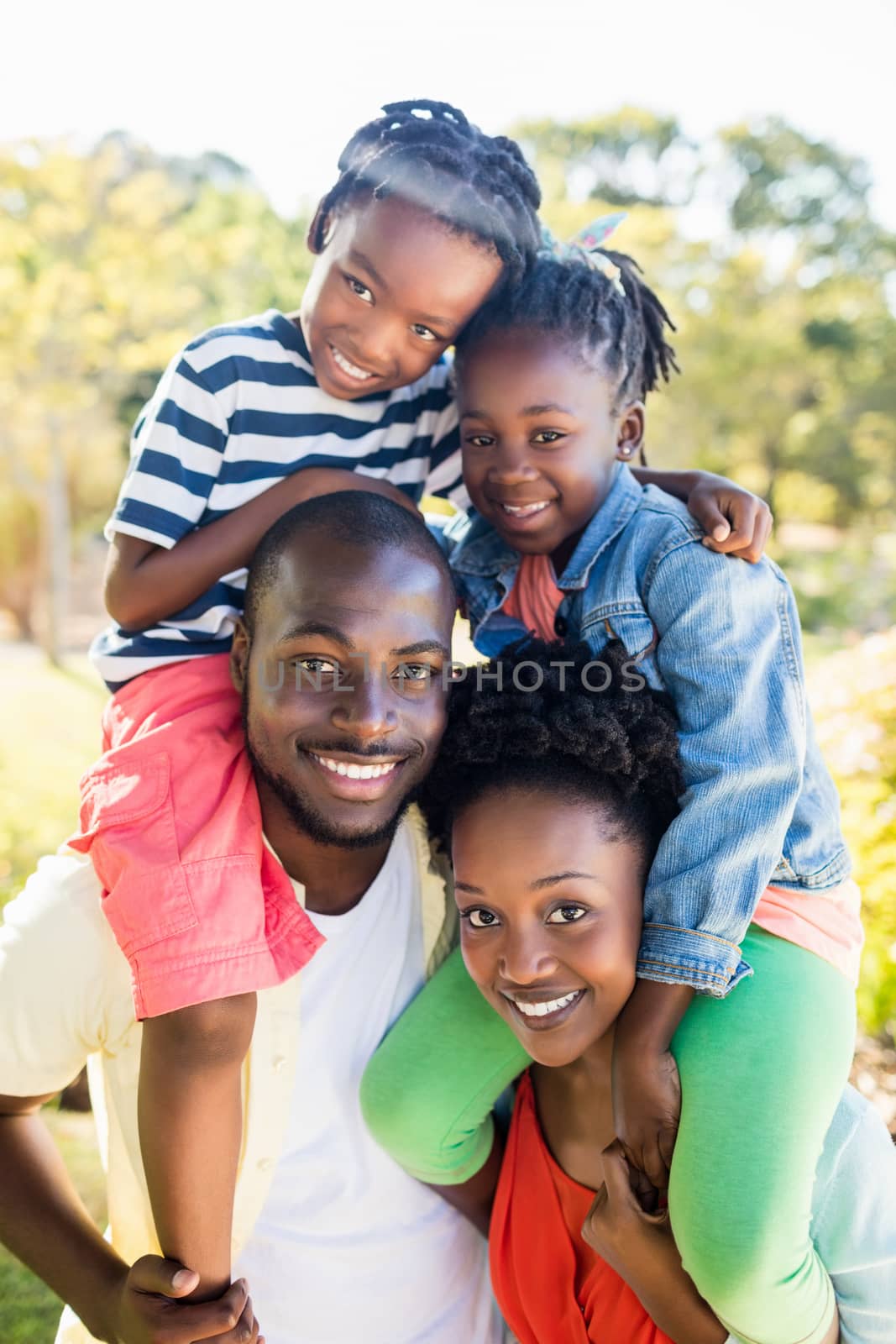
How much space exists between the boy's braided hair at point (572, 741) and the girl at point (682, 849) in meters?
0.07

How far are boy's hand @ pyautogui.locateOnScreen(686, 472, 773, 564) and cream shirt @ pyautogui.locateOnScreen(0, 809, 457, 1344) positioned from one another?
1.14 metres

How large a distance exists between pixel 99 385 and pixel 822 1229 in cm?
1334

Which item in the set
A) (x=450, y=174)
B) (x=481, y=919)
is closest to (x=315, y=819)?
(x=481, y=919)

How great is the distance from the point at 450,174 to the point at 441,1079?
1941 mm

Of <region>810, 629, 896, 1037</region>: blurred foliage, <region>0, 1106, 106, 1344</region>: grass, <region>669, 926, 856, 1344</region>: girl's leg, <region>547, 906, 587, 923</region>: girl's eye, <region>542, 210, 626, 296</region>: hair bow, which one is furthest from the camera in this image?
<region>810, 629, 896, 1037</region>: blurred foliage

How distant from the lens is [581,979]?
2.00 meters

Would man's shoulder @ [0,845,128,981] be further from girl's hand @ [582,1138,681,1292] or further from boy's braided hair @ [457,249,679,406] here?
boy's braided hair @ [457,249,679,406]

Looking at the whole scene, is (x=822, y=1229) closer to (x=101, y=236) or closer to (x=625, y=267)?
(x=625, y=267)

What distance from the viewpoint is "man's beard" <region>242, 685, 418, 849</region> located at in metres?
2.08

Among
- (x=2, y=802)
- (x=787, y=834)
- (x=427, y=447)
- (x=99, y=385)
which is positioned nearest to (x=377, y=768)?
(x=787, y=834)

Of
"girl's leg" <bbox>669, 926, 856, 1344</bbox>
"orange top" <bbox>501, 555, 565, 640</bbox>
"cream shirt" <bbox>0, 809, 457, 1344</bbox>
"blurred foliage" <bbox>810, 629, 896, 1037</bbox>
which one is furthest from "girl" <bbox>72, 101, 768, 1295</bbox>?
"blurred foliage" <bbox>810, 629, 896, 1037</bbox>

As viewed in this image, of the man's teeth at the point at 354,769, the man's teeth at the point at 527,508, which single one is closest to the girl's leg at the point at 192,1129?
the man's teeth at the point at 354,769

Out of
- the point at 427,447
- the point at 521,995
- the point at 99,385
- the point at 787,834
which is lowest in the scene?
the point at 99,385

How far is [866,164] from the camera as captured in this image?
2648 centimetres
